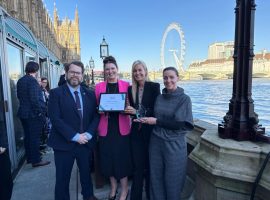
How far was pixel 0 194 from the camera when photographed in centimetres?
258

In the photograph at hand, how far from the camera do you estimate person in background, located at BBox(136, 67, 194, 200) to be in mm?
2557

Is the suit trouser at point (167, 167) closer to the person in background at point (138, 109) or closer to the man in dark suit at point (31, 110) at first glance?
the person in background at point (138, 109)

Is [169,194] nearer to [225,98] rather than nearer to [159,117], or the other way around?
[159,117]

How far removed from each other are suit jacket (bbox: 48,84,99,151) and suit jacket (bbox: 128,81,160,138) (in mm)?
435

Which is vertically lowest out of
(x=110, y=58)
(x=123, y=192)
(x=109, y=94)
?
(x=123, y=192)

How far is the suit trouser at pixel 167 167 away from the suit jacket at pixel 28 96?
264 cm

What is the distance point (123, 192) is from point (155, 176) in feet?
2.07

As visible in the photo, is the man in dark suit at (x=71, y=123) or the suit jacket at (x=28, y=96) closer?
the man in dark suit at (x=71, y=123)

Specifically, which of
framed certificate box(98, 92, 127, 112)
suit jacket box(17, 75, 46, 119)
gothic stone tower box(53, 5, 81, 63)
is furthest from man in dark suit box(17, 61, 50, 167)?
gothic stone tower box(53, 5, 81, 63)

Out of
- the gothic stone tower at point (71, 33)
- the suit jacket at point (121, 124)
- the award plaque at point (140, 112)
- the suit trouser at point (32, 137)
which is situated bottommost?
A: the suit trouser at point (32, 137)

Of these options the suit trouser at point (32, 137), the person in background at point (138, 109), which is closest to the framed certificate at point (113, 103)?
the person in background at point (138, 109)

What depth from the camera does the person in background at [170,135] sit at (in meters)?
2.56

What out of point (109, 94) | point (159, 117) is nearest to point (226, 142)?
point (159, 117)

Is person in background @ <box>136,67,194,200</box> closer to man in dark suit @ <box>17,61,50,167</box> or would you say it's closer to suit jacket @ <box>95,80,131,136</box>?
suit jacket @ <box>95,80,131,136</box>
